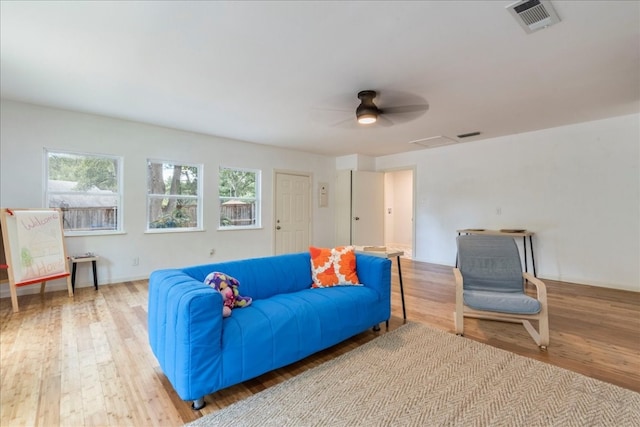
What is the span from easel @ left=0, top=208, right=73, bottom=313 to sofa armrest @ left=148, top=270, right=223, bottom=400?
284 cm

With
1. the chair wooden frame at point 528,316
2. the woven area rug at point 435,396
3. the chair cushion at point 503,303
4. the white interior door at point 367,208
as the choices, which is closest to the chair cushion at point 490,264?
the chair wooden frame at point 528,316

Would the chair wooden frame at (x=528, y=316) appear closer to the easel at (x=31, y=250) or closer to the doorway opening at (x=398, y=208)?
the easel at (x=31, y=250)

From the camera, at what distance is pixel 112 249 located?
4188 millimetres

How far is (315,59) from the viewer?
97.2 inches

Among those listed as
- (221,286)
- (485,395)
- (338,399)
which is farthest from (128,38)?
(485,395)

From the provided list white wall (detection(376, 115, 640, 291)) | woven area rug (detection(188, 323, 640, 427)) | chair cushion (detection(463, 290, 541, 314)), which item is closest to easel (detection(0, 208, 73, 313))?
woven area rug (detection(188, 323, 640, 427))

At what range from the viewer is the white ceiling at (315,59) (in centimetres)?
191

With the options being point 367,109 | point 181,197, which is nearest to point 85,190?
point 181,197

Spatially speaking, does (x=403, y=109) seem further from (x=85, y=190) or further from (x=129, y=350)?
(x=85, y=190)

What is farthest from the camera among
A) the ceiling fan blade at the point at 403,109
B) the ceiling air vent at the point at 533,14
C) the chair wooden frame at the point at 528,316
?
the ceiling fan blade at the point at 403,109

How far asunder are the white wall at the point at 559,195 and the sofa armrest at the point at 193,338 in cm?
520

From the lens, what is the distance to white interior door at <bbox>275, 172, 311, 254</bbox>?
6086 mm

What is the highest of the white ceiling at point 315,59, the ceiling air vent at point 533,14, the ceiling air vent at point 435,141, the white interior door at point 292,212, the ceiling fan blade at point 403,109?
the ceiling air vent at point 435,141

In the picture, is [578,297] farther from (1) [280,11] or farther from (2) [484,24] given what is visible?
(1) [280,11]
